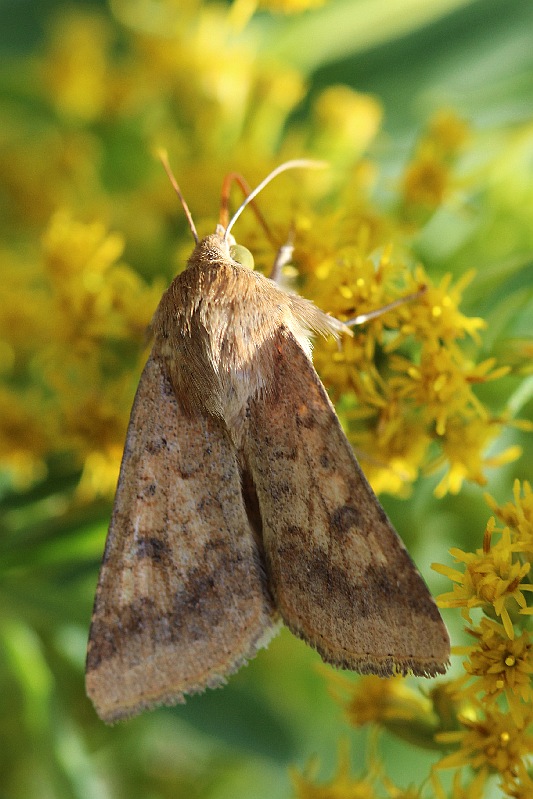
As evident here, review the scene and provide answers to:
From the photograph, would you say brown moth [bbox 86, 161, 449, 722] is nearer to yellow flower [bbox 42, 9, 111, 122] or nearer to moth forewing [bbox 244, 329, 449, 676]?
moth forewing [bbox 244, 329, 449, 676]

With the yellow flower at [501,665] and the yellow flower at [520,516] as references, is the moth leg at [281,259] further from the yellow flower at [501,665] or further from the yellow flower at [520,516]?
the yellow flower at [501,665]

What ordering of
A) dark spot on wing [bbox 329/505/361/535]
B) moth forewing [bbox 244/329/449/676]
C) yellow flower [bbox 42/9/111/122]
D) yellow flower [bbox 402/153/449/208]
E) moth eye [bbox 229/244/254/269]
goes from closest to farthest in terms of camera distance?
moth forewing [bbox 244/329/449/676] < dark spot on wing [bbox 329/505/361/535] < moth eye [bbox 229/244/254/269] < yellow flower [bbox 402/153/449/208] < yellow flower [bbox 42/9/111/122]

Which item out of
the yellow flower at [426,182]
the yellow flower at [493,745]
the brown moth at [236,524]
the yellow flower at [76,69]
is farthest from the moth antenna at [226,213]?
the yellow flower at [76,69]

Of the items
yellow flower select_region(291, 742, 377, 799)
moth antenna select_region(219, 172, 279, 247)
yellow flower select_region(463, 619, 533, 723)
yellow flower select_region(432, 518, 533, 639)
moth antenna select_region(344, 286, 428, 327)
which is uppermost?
moth antenna select_region(219, 172, 279, 247)

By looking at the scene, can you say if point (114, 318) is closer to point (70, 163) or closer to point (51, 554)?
point (51, 554)

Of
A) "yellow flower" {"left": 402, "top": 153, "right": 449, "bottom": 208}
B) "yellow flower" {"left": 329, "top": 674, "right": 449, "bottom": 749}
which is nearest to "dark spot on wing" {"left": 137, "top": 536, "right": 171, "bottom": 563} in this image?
"yellow flower" {"left": 329, "top": 674, "right": 449, "bottom": 749}

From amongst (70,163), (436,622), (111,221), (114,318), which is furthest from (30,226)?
(436,622)

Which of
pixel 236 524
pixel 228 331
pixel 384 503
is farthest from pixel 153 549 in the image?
pixel 384 503
